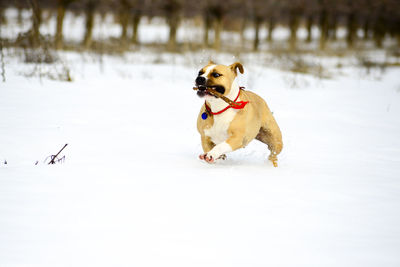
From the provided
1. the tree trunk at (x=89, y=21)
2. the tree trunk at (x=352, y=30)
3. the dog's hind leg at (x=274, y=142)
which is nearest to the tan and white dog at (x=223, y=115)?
the dog's hind leg at (x=274, y=142)

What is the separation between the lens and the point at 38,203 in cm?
249

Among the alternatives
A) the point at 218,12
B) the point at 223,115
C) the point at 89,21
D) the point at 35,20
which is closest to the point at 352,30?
the point at 218,12

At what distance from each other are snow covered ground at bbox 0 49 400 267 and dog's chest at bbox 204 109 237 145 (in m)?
0.30

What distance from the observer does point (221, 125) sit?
3.51 meters

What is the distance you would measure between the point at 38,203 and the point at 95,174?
2.30 ft

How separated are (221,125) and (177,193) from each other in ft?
3.02

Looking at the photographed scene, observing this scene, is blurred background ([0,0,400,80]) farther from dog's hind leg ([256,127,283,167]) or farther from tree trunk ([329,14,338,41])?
dog's hind leg ([256,127,283,167])

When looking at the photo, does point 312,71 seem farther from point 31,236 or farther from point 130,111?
point 31,236

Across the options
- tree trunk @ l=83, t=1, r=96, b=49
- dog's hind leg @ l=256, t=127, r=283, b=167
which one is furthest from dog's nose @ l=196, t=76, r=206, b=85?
tree trunk @ l=83, t=1, r=96, b=49

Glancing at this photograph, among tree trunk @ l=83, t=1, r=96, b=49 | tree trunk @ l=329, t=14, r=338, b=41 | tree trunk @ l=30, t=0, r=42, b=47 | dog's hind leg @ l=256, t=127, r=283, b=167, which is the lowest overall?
dog's hind leg @ l=256, t=127, r=283, b=167

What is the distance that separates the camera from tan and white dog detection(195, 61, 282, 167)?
336 centimetres

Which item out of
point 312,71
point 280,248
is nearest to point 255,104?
point 280,248

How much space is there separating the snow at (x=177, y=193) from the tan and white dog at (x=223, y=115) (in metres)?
0.24

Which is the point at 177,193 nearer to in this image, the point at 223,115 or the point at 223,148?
the point at 223,148
